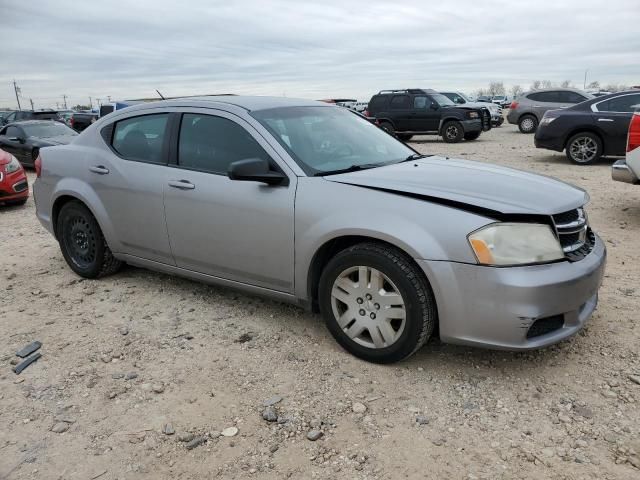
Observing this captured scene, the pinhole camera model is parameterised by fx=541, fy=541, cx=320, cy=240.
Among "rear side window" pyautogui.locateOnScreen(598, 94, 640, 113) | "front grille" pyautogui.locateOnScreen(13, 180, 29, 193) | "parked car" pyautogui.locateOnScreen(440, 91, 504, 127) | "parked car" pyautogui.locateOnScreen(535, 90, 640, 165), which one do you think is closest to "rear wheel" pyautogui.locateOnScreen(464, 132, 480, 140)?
"parked car" pyautogui.locateOnScreen(440, 91, 504, 127)

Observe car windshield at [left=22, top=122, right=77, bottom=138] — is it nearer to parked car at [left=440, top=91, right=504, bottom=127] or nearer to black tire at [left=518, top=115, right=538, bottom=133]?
parked car at [left=440, top=91, right=504, bottom=127]

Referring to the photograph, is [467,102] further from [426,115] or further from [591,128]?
[591,128]

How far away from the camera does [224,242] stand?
12.3 feet

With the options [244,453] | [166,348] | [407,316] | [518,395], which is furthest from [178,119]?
[518,395]

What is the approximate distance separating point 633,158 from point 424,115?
1365cm

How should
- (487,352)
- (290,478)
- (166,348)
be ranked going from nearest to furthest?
(290,478)
(487,352)
(166,348)

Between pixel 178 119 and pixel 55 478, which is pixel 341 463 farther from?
pixel 178 119

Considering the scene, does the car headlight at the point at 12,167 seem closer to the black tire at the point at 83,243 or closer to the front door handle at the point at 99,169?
the black tire at the point at 83,243

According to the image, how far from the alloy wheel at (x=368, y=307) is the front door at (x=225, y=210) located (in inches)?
15.9

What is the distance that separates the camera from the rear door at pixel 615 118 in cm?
1079

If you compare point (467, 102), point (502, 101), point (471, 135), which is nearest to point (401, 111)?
point (471, 135)

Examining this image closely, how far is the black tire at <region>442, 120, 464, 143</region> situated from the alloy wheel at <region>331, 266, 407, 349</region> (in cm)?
1633

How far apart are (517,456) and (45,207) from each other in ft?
15.1

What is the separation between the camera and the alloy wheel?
309cm
